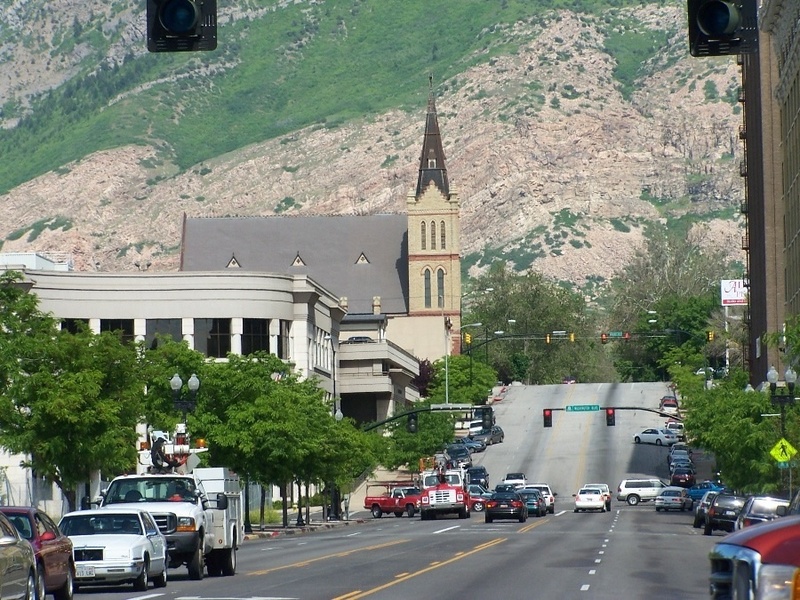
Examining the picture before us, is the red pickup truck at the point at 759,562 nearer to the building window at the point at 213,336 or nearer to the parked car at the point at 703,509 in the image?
the parked car at the point at 703,509

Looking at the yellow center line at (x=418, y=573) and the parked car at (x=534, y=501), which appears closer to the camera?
the yellow center line at (x=418, y=573)

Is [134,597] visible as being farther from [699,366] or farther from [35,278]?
[699,366]

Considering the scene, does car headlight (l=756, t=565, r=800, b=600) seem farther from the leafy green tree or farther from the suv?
the suv

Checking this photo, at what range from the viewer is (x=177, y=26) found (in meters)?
13.8

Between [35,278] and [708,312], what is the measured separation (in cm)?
9949

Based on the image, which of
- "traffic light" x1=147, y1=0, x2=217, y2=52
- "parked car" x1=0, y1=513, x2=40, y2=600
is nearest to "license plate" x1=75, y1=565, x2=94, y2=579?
"parked car" x1=0, y1=513, x2=40, y2=600

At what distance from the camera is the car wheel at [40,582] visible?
2145 centimetres

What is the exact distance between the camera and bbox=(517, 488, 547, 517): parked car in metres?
76.7

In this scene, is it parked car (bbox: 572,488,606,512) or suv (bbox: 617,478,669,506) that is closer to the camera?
parked car (bbox: 572,488,606,512)

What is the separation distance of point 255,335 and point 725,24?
8215 cm

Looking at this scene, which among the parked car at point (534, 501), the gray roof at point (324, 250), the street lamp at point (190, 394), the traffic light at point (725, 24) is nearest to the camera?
the traffic light at point (725, 24)

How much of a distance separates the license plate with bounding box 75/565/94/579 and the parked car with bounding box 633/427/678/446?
Result: 9248cm

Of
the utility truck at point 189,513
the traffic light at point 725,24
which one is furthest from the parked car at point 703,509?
the traffic light at point 725,24

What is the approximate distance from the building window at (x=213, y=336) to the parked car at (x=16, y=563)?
7208 centimetres
